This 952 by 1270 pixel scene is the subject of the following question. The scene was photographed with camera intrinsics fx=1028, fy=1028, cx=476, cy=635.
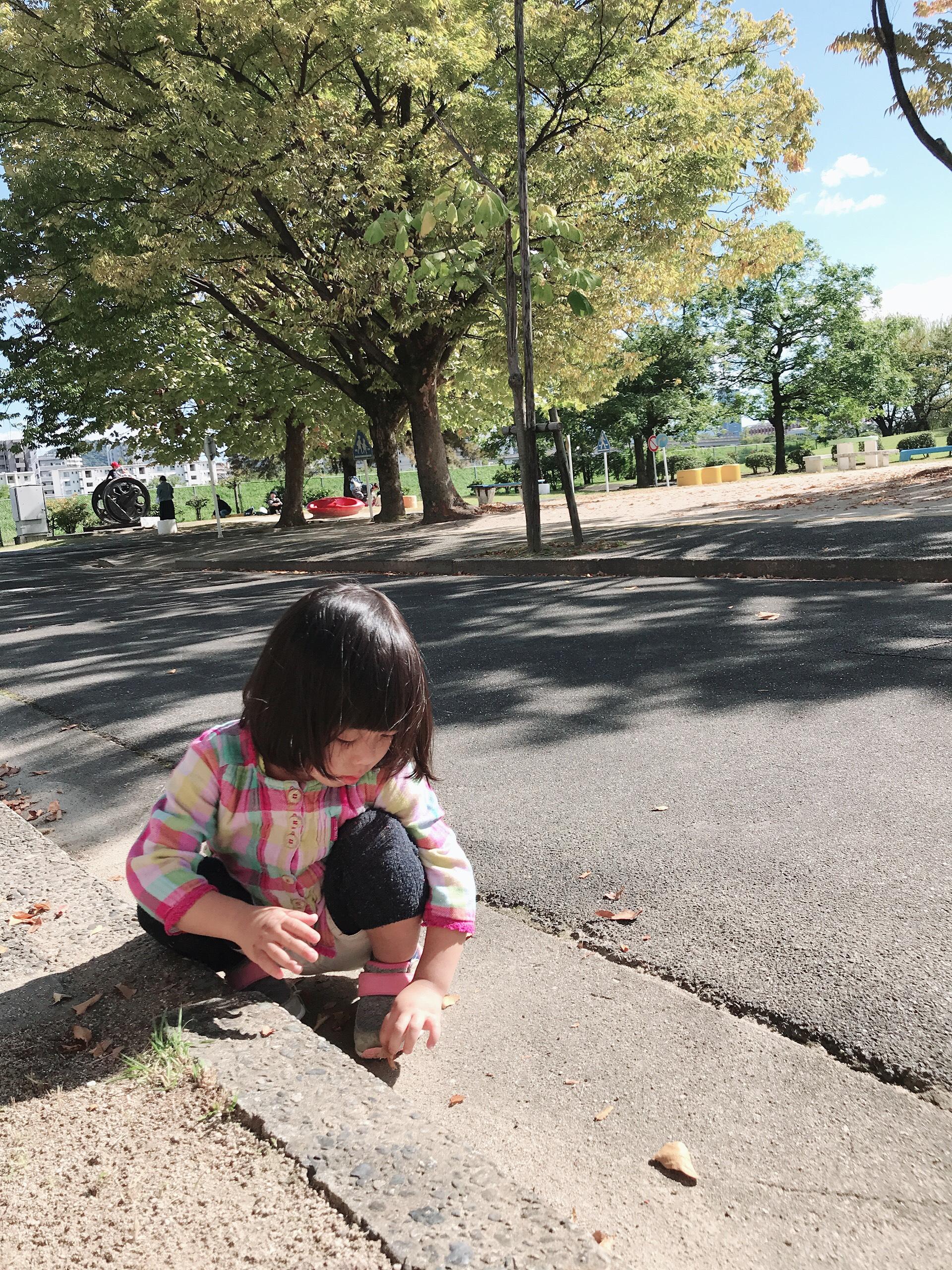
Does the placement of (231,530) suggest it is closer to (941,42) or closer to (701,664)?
(941,42)

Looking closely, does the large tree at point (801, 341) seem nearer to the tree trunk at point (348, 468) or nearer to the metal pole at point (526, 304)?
the tree trunk at point (348, 468)

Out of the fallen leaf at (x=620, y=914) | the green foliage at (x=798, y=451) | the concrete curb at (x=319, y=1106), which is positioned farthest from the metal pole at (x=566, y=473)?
the green foliage at (x=798, y=451)

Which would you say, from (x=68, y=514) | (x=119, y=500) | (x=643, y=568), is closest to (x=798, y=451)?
(x=119, y=500)

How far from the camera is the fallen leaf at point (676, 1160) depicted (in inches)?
68.0

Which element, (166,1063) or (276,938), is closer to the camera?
(166,1063)

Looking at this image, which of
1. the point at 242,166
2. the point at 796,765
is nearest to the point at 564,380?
the point at 242,166

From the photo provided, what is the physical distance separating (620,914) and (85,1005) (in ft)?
4.39

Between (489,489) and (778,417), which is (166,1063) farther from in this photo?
(778,417)

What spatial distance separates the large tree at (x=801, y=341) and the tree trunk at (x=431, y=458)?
2476 cm

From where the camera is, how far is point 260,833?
2.14m

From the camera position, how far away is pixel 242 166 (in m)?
15.4

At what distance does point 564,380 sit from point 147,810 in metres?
23.7

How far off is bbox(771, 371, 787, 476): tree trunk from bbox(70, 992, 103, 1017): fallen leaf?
43.1 meters

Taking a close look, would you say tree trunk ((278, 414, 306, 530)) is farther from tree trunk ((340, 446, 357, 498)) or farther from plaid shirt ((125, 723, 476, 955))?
plaid shirt ((125, 723, 476, 955))
